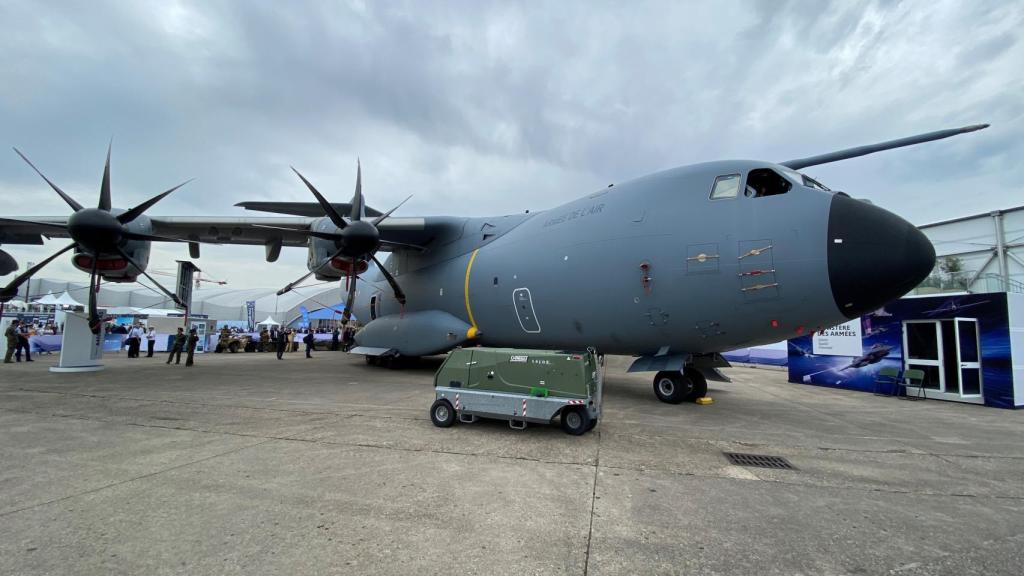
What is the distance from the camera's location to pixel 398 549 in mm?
2930

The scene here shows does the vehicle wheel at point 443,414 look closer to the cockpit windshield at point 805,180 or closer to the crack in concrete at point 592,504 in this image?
the crack in concrete at point 592,504

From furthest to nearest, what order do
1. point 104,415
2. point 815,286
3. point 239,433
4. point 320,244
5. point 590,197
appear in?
point 320,244 < point 590,197 < point 104,415 < point 815,286 < point 239,433

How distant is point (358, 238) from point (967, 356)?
1507 centimetres

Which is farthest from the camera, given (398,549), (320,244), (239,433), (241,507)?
(320,244)

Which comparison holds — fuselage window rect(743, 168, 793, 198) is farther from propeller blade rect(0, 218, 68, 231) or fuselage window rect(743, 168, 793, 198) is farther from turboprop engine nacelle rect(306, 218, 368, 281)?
propeller blade rect(0, 218, 68, 231)

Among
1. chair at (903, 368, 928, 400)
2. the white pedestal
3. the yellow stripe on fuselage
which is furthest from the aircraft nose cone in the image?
the white pedestal

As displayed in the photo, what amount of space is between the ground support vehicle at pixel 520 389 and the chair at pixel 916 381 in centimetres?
966

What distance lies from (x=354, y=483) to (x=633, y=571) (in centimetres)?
264

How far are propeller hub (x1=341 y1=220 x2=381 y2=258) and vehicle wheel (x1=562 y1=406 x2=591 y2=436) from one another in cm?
761

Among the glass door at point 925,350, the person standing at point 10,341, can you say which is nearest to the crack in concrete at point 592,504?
the glass door at point 925,350

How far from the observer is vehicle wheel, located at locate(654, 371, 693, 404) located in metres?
8.72

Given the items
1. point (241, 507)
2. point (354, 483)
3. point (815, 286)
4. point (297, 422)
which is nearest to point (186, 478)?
point (241, 507)

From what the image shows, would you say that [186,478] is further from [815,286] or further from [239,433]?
[815,286]

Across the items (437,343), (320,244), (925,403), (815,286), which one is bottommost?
(925,403)
